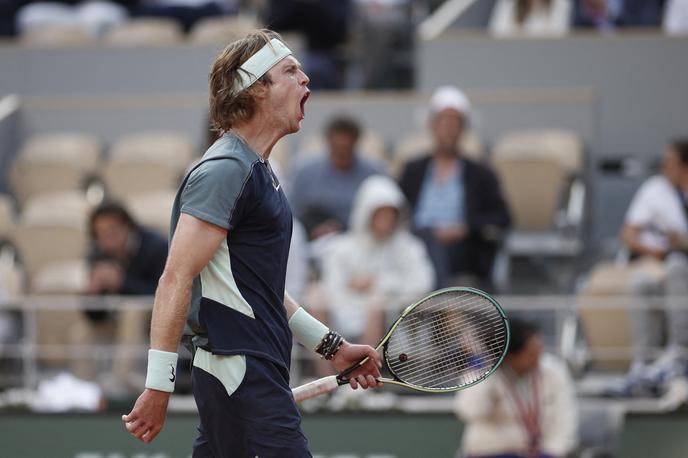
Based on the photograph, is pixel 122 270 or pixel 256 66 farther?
pixel 122 270

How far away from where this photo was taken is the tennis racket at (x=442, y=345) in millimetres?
4398

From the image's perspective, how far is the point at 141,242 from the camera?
8992 millimetres

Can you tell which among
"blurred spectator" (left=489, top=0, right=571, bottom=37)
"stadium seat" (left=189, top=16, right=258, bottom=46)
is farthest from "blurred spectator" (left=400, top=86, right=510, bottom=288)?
"stadium seat" (left=189, top=16, right=258, bottom=46)

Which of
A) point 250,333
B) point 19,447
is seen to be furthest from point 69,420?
point 250,333

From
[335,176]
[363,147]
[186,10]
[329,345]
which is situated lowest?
[363,147]

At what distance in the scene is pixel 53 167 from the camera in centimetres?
1182

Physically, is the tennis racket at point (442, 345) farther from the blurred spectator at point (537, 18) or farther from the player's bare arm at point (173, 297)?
the blurred spectator at point (537, 18)

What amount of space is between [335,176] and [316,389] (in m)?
5.75

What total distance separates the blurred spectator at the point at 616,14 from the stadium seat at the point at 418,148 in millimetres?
1750

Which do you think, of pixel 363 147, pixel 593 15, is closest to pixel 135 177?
pixel 363 147

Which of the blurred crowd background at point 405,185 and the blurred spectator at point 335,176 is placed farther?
the blurred spectator at point 335,176

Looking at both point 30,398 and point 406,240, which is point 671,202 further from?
point 30,398

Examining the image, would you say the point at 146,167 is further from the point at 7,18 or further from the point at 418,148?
the point at 7,18

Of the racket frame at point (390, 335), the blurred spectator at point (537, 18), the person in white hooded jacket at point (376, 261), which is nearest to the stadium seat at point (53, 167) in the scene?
the person in white hooded jacket at point (376, 261)
